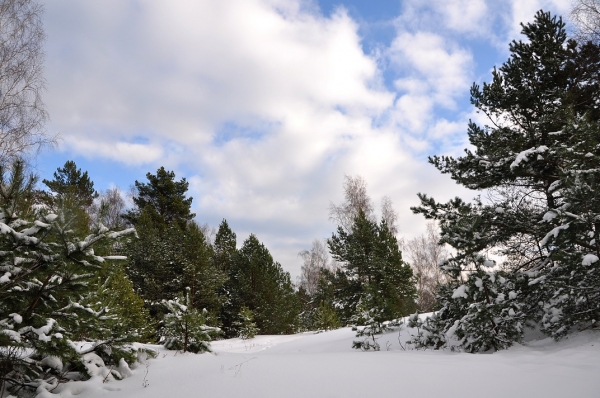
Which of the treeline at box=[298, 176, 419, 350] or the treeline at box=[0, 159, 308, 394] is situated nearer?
the treeline at box=[0, 159, 308, 394]

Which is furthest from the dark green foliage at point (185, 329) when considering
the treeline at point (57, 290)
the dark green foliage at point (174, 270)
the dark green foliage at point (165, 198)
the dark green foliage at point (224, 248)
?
the dark green foliage at point (165, 198)

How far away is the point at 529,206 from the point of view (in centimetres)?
717

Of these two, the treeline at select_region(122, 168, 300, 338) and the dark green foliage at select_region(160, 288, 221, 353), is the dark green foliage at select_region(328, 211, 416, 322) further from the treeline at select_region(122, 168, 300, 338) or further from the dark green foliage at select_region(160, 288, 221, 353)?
the dark green foliage at select_region(160, 288, 221, 353)

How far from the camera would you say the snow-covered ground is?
291cm

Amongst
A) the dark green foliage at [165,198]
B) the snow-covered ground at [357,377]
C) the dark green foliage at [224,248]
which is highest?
the dark green foliage at [165,198]

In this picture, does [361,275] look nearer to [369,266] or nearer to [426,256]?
[369,266]

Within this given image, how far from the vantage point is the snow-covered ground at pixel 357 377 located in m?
2.91

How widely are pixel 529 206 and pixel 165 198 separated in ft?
78.1

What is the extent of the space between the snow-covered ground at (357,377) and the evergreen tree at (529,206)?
0.90 meters

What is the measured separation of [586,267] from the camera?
502 centimetres

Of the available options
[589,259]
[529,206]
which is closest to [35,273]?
[589,259]

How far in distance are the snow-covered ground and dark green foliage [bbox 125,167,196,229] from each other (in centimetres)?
2212

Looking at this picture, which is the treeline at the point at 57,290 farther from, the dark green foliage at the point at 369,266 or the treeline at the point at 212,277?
the dark green foliage at the point at 369,266

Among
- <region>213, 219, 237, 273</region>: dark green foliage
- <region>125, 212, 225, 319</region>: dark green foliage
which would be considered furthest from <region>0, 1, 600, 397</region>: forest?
<region>213, 219, 237, 273</region>: dark green foliage
